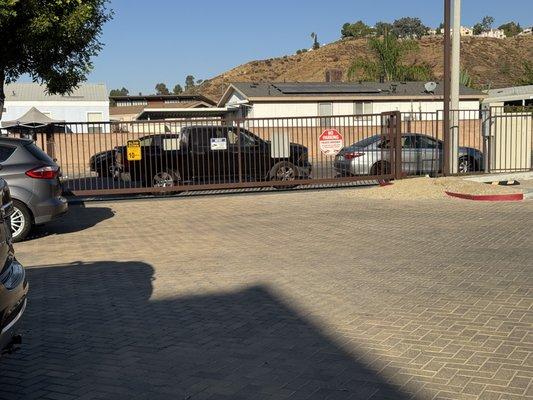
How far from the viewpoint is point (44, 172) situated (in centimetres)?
1076

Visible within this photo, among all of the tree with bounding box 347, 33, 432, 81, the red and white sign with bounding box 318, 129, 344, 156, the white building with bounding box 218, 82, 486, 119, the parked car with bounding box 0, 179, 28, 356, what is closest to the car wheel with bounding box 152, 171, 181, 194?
the red and white sign with bounding box 318, 129, 344, 156

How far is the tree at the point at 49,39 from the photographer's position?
12875mm

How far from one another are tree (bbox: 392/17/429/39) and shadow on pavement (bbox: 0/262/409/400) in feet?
443

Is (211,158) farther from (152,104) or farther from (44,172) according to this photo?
(152,104)

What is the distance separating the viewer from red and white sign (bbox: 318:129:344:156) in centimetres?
1798

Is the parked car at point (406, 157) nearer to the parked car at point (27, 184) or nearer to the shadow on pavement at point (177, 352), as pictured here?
the parked car at point (27, 184)

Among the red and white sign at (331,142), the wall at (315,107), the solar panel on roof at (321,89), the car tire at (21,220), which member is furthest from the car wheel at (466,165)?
the solar panel on roof at (321,89)

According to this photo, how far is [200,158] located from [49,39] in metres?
5.24

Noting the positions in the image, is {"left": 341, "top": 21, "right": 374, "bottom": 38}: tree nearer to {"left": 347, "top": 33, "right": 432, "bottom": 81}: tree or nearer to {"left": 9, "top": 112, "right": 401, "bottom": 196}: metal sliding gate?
{"left": 347, "top": 33, "right": 432, "bottom": 81}: tree

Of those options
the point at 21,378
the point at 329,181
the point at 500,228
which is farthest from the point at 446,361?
the point at 329,181

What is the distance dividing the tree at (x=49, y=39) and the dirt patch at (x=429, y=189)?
25.4 ft

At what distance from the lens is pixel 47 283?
7770 mm

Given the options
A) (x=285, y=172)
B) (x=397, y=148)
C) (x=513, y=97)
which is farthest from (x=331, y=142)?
(x=513, y=97)

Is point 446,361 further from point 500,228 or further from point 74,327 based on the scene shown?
point 500,228
